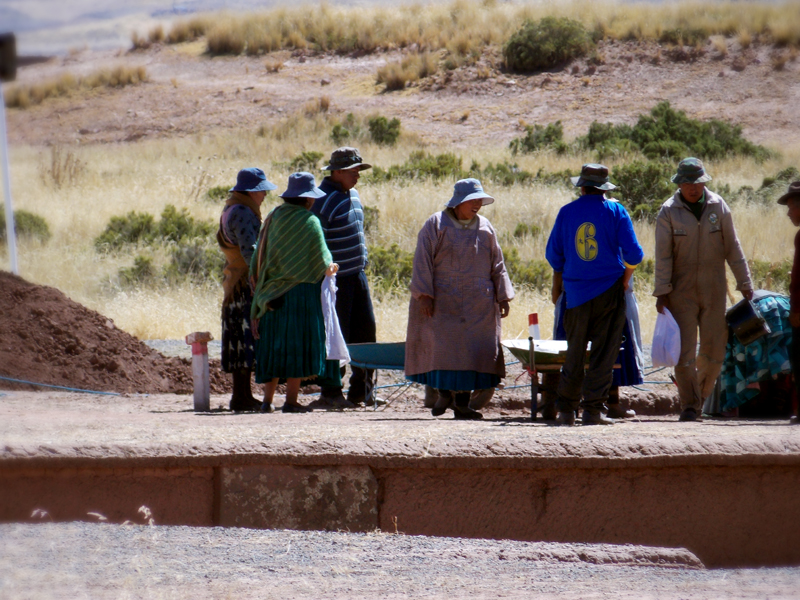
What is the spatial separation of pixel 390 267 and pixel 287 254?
7365mm

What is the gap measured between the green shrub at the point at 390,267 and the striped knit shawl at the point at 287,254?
6.47 meters

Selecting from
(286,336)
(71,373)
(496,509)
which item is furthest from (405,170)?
(496,509)

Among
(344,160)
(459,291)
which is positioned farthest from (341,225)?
(459,291)

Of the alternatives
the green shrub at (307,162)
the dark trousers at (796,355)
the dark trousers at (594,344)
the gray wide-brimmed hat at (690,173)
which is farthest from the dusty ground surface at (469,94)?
the dark trousers at (594,344)

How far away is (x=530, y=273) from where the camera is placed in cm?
1380

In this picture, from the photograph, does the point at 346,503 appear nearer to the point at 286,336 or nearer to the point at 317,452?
the point at 317,452

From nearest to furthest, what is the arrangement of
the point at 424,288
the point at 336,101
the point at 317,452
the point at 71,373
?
the point at 317,452
the point at 424,288
the point at 71,373
the point at 336,101

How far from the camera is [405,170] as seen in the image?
2117 centimetres

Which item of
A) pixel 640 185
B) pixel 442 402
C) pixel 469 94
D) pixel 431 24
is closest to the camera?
pixel 442 402

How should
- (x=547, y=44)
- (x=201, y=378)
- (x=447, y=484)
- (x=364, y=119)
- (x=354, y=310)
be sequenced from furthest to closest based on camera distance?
(x=547, y=44) → (x=364, y=119) → (x=354, y=310) → (x=201, y=378) → (x=447, y=484)

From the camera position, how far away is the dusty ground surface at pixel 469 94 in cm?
2758

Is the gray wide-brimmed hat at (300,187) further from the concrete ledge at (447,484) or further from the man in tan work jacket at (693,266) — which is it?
the man in tan work jacket at (693,266)

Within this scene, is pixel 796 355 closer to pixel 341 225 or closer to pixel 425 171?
pixel 341 225

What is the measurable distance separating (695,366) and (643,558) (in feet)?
9.25
